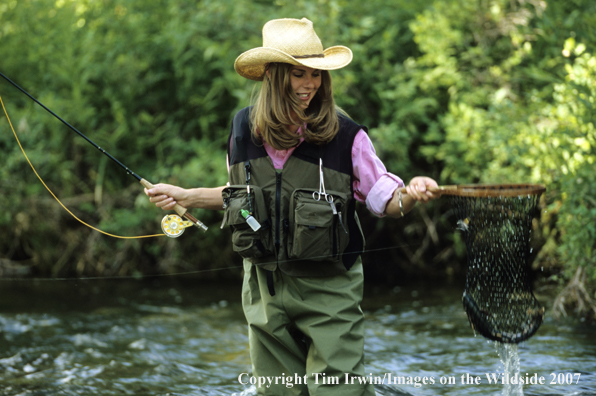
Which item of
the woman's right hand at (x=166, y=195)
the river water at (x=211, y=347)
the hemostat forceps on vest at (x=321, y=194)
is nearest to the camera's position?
the hemostat forceps on vest at (x=321, y=194)

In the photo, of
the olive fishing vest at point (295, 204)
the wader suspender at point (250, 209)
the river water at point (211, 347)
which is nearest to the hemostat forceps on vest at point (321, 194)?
the olive fishing vest at point (295, 204)

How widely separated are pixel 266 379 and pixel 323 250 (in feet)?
2.06

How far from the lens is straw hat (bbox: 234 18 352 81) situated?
252 cm

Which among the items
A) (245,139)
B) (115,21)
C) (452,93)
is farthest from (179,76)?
(245,139)

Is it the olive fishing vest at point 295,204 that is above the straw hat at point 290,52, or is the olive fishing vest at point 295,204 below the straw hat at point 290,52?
below

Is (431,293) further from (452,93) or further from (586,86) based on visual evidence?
(586,86)

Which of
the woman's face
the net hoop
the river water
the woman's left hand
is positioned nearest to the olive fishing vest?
the woman's face

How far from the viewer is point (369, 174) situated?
8.39ft

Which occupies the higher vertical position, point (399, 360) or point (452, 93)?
point (452, 93)

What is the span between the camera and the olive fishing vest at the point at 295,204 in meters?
2.48

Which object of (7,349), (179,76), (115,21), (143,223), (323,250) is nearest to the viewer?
(323,250)

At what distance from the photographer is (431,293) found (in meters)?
6.30

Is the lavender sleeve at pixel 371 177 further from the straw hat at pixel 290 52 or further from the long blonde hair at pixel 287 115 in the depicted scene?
the straw hat at pixel 290 52

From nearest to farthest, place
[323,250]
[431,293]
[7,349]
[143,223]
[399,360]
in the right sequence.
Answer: [323,250] < [399,360] < [7,349] < [431,293] < [143,223]
